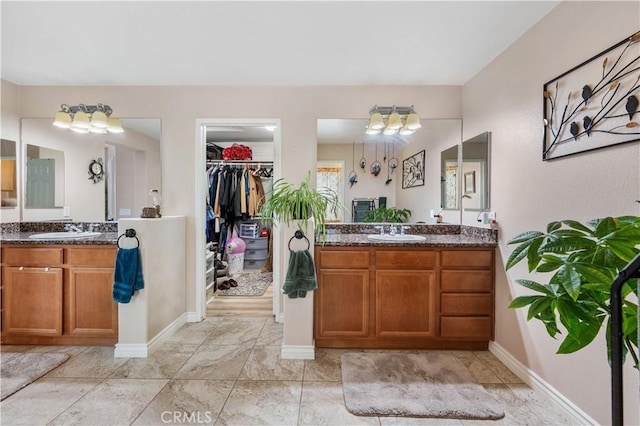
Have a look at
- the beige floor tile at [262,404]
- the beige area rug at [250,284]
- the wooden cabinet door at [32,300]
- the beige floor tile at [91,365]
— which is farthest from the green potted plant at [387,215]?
the wooden cabinet door at [32,300]

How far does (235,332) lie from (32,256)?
1796mm

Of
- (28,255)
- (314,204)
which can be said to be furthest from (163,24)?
(28,255)

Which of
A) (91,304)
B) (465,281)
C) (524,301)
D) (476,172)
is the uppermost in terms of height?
(476,172)

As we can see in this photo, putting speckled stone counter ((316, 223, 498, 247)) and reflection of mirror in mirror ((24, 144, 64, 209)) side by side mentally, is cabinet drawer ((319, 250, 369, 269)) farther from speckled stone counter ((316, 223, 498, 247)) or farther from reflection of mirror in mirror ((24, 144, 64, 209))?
reflection of mirror in mirror ((24, 144, 64, 209))

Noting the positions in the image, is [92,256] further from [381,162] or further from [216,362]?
[381,162]

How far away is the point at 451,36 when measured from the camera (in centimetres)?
206

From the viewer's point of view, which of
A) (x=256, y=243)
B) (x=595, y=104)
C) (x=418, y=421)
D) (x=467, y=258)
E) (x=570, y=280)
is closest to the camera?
(x=570, y=280)

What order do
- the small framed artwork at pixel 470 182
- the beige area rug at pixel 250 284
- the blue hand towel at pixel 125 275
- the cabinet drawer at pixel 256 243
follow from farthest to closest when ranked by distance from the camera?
1. the cabinet drawer at pixel 256 243
2. the beige area rug at pixel 250 284
3. the small framed artwork at pixel 470 182
4. the blue hand towel at pixel 125 275

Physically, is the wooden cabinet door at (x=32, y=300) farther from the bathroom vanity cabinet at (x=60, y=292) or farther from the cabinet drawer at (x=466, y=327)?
the cabinet drawer at (x=466, y=327)

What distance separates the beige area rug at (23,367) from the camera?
6.22ft

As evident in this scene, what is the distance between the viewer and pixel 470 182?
8.75ft

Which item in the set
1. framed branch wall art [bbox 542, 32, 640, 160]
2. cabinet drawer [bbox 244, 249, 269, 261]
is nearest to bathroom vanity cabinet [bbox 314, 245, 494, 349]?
framed branch wall art [bbox 542, 32, 640, 160]

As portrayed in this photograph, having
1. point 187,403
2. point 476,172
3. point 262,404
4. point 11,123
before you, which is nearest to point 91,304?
point 187,403

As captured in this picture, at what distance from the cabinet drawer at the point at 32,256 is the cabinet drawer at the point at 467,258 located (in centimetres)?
320
